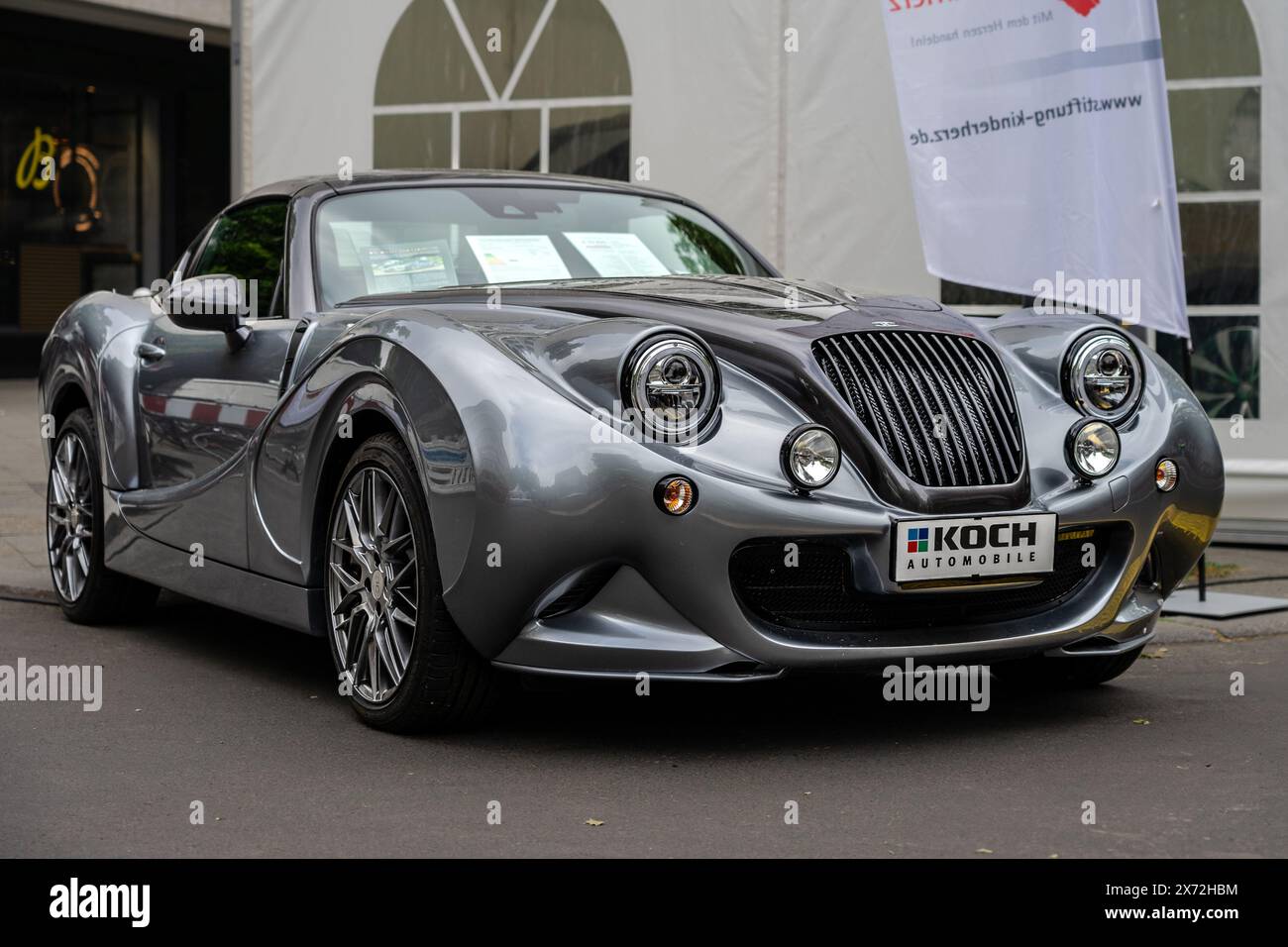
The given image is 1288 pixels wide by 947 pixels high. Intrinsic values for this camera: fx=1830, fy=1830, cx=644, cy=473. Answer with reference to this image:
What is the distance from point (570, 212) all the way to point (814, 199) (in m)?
3.71

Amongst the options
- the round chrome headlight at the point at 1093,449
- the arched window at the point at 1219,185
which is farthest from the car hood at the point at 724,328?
the arched window at the point at 1219,185

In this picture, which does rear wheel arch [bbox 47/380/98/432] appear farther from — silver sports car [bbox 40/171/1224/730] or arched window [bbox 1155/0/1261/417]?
arched window [bbox 1155/0/1261/417]

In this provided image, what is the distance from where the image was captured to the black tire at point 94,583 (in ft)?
21.4

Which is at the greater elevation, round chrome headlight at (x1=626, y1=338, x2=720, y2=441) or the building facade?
the building facade

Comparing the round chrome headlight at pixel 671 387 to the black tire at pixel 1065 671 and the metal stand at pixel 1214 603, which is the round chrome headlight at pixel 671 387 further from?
the metal stand at pixel 1214 603

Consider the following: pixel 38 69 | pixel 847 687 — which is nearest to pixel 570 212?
pixel 847 687

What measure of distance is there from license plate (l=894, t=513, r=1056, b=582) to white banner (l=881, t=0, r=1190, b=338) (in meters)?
2.78

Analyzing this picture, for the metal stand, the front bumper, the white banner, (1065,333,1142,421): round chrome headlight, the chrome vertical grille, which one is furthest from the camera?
the white banner

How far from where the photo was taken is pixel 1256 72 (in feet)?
28.1

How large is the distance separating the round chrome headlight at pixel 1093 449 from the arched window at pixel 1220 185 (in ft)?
13.8

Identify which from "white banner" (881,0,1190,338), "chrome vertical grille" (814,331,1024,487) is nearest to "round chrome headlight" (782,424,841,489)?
"chrome vertical grille" (814,331,1024,487)

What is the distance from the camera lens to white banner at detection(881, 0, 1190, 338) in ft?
22.9

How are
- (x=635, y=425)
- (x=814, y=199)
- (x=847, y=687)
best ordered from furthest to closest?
(x=814, y=199)
(x=847, y=687)
(x=635, y=425)

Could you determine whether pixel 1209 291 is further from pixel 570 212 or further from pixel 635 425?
pixel 635 425
